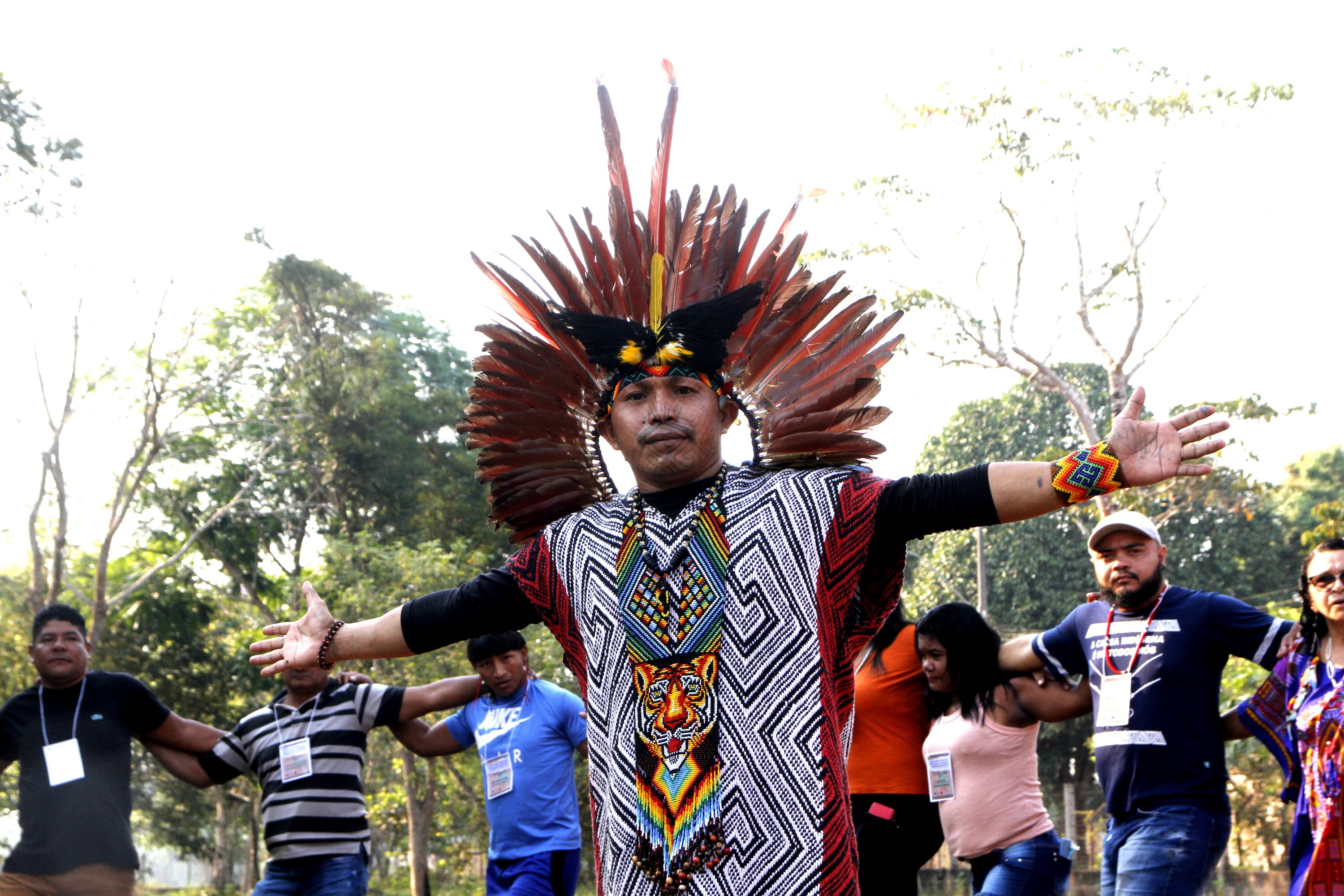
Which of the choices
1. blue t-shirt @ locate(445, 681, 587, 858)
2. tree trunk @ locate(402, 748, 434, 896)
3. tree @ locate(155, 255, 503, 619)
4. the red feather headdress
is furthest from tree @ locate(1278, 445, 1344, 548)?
the red feather headdress

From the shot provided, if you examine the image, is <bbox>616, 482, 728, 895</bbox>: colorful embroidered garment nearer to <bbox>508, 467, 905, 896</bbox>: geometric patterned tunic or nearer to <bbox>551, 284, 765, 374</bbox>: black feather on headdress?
<bbox>508, 467, 905, 896</bbox>: geometric patterned tunic

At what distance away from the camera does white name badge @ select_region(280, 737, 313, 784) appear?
21.5ft

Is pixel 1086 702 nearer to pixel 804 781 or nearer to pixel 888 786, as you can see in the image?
pixel 888 786

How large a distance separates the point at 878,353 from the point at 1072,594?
26565mm

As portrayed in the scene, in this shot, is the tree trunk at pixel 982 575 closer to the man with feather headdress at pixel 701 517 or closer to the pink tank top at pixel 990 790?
the pink tank top at pixel 990 790

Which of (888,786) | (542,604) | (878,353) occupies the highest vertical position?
(878,353)

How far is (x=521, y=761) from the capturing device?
6.99 m

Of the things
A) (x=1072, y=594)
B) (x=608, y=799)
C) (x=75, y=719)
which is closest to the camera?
(x=608, y=799)

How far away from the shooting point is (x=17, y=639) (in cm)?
2067

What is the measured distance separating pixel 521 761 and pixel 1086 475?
476 centimetres

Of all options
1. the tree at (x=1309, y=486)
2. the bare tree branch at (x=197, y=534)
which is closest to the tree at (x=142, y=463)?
the bare tree branch at (x=197, y=534)

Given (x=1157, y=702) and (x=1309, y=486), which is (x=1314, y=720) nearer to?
(x=1157, y=702)

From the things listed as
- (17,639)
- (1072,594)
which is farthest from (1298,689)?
(1072,594)

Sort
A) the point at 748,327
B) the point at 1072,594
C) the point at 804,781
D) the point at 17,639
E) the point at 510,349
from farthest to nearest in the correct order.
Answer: the point at 1072,594 < the point at 17,639 < the point at 510,349 < the point at 748,327 < the point at 804,781
